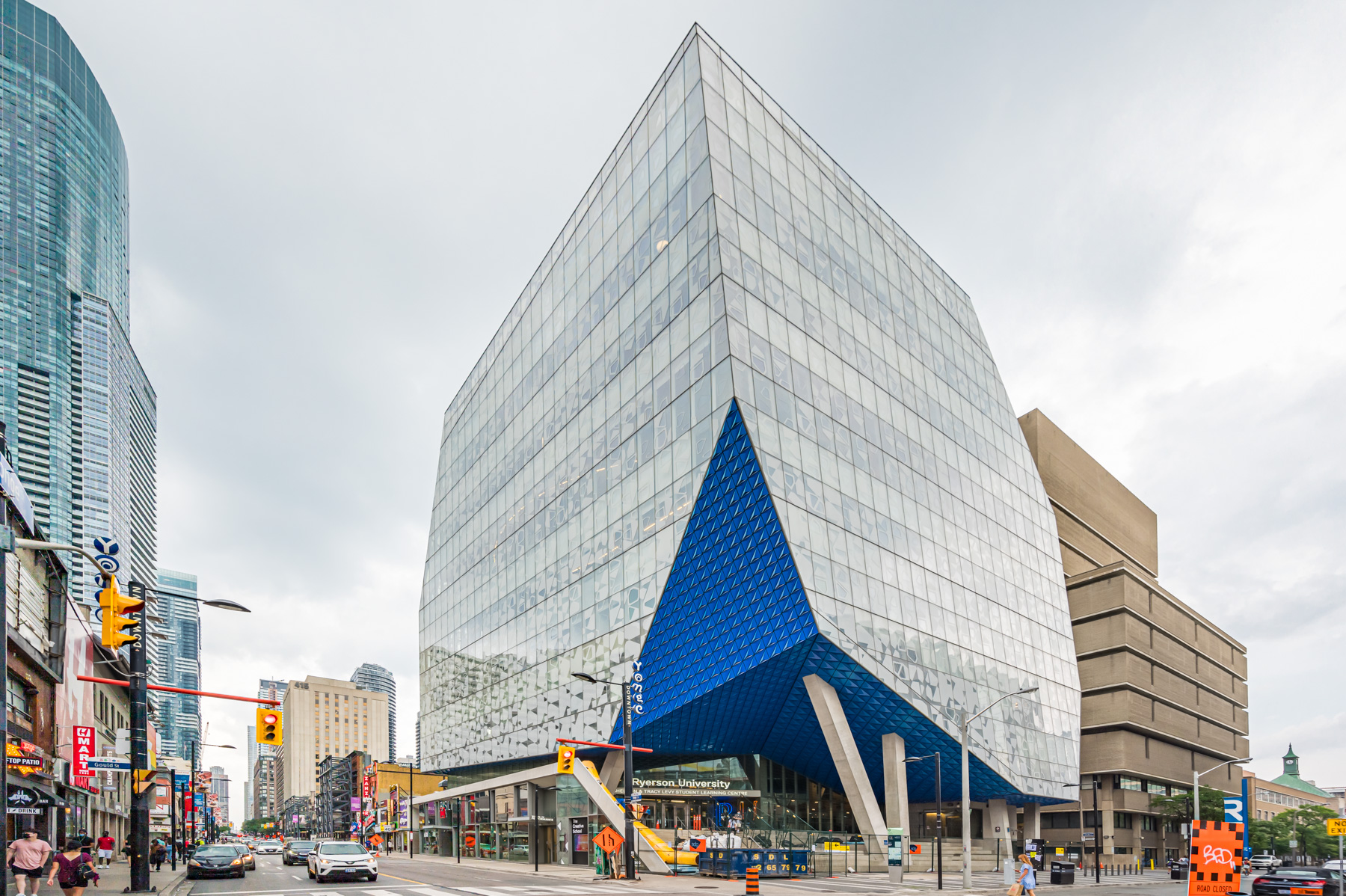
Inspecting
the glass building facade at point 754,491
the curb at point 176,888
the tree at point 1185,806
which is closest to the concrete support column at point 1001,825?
the glass building facade at point 754,491

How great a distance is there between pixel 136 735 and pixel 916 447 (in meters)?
46.7

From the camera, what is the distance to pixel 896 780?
49812mm

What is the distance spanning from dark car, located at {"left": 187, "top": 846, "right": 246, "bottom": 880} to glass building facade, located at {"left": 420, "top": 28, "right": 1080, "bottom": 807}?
19.9 metres

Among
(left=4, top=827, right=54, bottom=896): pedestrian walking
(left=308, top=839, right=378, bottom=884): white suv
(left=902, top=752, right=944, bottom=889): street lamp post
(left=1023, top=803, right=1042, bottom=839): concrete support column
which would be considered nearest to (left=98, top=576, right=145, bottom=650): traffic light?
(left=4, top=827, right=54, bottom=896): pedestrian walking

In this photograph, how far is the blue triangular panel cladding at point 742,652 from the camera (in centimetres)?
4369

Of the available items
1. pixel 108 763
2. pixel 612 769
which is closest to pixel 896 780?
pixel 612 769

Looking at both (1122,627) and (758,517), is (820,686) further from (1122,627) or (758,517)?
(1122,627)

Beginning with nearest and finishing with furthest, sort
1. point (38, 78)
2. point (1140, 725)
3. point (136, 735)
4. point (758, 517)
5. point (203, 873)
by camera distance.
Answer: point (136, 735)
point (203, 873)
point (758, 517)
point (1140, 725)
point (38, 78)

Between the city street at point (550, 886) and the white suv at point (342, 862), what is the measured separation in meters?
0.40

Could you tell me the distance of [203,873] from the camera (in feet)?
131

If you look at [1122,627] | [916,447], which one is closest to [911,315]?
[916,447]

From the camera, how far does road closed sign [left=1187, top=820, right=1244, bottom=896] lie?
25656 millimetres

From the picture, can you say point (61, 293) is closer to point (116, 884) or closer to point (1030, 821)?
point (116, 884)

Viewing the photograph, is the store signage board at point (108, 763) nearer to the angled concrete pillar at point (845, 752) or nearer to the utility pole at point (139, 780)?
the utility pole at point (139, 780)
